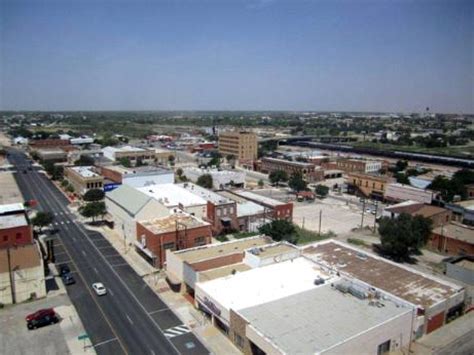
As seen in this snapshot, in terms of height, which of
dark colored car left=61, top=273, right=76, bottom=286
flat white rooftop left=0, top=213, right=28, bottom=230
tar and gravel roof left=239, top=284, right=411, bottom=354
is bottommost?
dark colored car left=61, top=273, right=76, bottom=286

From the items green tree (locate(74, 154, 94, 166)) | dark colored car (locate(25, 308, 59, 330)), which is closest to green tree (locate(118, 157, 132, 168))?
green tree (locate(74, 154, 94, 166))

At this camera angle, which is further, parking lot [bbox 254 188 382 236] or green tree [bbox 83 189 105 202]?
green tree [bbox 83 189 105 202]

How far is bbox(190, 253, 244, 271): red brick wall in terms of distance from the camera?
3796 centimetres

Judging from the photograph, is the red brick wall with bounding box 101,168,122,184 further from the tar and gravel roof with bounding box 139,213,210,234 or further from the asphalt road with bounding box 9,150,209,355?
the tar and gravel roof with bounding box 139,213,210,234

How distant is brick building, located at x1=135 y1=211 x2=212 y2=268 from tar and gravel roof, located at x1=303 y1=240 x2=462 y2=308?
44.4 ft

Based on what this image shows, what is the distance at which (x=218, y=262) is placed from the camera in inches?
1555

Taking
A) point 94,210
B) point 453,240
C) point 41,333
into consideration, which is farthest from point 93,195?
point 453,240

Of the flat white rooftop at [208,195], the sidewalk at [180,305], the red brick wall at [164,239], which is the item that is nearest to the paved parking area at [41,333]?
the sidewalk at [180,305]

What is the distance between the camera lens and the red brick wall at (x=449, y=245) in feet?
164

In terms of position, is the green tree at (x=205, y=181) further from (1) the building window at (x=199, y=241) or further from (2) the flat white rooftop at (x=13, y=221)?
(2) the flat white rooftop at (x=13, y=221)

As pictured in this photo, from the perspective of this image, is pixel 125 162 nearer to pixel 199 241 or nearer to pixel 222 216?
pixel 222 216

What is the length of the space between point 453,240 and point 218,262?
3445 cm

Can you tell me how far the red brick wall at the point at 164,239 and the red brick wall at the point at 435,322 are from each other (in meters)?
26.4

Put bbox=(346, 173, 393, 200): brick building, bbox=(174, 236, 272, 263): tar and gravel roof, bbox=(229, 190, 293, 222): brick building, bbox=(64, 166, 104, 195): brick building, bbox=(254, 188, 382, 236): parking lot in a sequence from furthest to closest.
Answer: bbox=(346, 173, 393, 200): brick building, bbox=(64, 166, 104, 195): brick building, bbox=(254, 188, 382, 236): parking lot, bbox=(229, 190, 293, 222): brick building, bbox=(174, 236, 272, 263): tar and gravel roof
